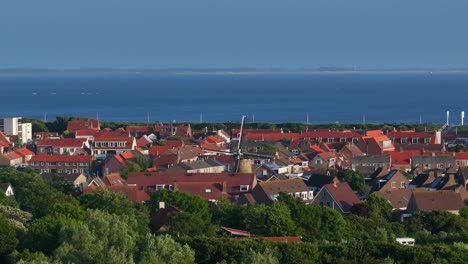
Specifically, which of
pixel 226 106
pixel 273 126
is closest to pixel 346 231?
pixel 273 126

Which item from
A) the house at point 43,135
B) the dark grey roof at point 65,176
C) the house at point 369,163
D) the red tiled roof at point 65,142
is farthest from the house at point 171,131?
the dark grey roof at point 65,176

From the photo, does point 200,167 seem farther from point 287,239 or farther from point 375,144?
point 287,239

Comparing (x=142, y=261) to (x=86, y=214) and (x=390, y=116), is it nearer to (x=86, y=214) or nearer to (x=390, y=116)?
(x=86, y=214)

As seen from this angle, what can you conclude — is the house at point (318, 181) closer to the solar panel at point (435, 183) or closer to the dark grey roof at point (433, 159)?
the solar panel at point (435, 183)

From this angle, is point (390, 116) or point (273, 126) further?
point (390, 116)

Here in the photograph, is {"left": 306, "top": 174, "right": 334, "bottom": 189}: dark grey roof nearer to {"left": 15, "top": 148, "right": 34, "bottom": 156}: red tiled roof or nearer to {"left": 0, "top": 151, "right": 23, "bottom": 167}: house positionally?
{"left": 0, "top": 151, "right": 23, "bottom": 167}: house

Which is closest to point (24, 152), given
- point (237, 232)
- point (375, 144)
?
point (375, 144)

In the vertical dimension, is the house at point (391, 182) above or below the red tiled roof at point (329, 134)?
above
